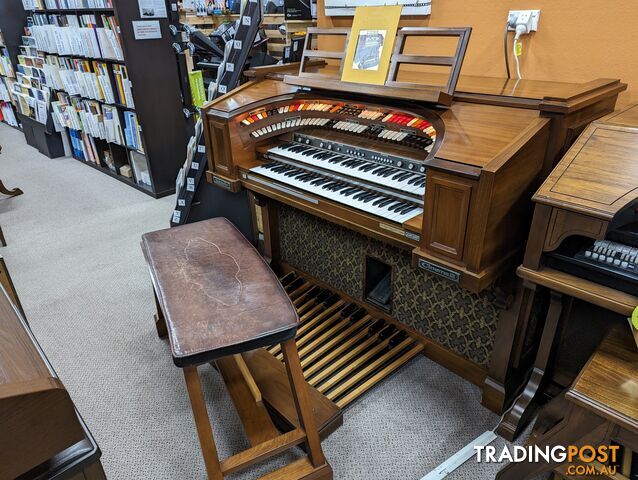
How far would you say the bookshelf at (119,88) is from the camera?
350 cm

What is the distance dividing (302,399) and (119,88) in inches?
133

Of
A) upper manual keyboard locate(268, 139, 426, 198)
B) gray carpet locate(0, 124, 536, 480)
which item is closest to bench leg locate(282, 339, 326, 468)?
gray carpet locate(0, 124, 536, 480)

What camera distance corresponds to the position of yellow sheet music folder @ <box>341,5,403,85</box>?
1606mm

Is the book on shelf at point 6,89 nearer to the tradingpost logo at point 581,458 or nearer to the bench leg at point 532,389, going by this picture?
the bench leg at point 532,389

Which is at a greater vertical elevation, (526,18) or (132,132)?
(526,18)

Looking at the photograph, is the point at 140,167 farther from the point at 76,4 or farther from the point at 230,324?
the point at 230,324

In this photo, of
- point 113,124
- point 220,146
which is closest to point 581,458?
point 220,146

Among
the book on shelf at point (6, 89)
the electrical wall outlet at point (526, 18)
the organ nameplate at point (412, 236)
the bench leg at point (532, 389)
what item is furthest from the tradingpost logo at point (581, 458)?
the book on shelf at point (6, 89)

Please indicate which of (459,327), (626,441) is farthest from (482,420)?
(626,441)

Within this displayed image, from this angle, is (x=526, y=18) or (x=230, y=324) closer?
(x=230, y=324)

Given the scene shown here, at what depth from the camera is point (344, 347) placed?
1955 mm

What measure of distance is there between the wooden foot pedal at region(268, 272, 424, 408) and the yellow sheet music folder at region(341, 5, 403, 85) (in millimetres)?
1044

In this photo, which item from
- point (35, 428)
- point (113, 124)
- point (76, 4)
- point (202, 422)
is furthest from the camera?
point (113, 124)

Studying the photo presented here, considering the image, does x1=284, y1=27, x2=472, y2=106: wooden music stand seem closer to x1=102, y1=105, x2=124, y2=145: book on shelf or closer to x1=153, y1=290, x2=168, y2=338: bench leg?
x1=153, y1=290, x2=168, y2=338: bench leg
